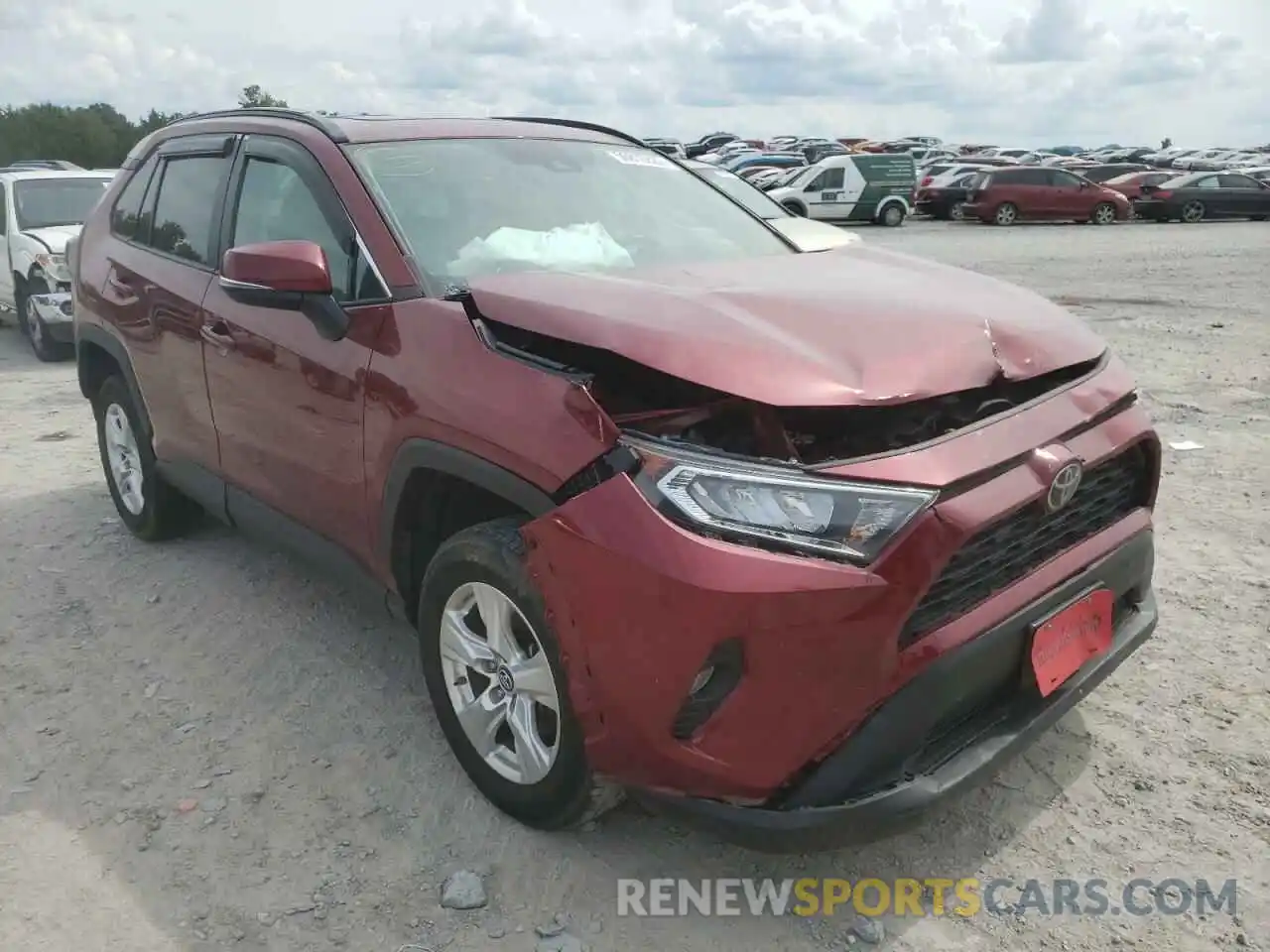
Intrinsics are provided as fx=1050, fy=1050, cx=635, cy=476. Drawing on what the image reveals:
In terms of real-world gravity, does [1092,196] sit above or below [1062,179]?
below

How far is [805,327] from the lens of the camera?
2.48m

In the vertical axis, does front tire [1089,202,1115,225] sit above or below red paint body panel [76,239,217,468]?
below

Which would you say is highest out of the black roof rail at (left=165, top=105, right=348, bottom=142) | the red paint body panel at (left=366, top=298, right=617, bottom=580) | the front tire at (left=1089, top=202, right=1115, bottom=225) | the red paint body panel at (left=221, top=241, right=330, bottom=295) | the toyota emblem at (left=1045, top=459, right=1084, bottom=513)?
the black roof rail at (left=165, top=105, right=348, bottom=142)

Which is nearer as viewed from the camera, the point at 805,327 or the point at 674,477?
the point at 674,477

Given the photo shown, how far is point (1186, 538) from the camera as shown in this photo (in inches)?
175

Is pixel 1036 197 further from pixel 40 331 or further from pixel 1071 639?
pixel 1071 639

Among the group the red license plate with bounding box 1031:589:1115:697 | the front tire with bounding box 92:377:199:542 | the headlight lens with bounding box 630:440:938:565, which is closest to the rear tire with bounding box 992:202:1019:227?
the front tire with bounding box 92:377:199:542

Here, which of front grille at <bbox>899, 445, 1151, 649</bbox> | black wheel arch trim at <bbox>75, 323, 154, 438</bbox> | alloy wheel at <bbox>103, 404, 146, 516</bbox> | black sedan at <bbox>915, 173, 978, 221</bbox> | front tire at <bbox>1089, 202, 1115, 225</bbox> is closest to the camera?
front grille at <bbox>899, 445, 1151, 649</bbox>

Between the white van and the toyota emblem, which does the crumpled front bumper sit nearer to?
the toyota emblem

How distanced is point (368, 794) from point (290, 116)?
229cm

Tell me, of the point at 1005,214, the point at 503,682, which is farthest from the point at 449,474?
the point at 1005,214

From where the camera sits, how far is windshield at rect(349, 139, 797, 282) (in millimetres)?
3133

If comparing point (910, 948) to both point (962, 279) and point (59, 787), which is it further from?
point (59, 787)

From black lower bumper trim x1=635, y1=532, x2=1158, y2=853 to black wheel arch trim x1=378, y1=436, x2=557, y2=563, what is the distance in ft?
2.32
